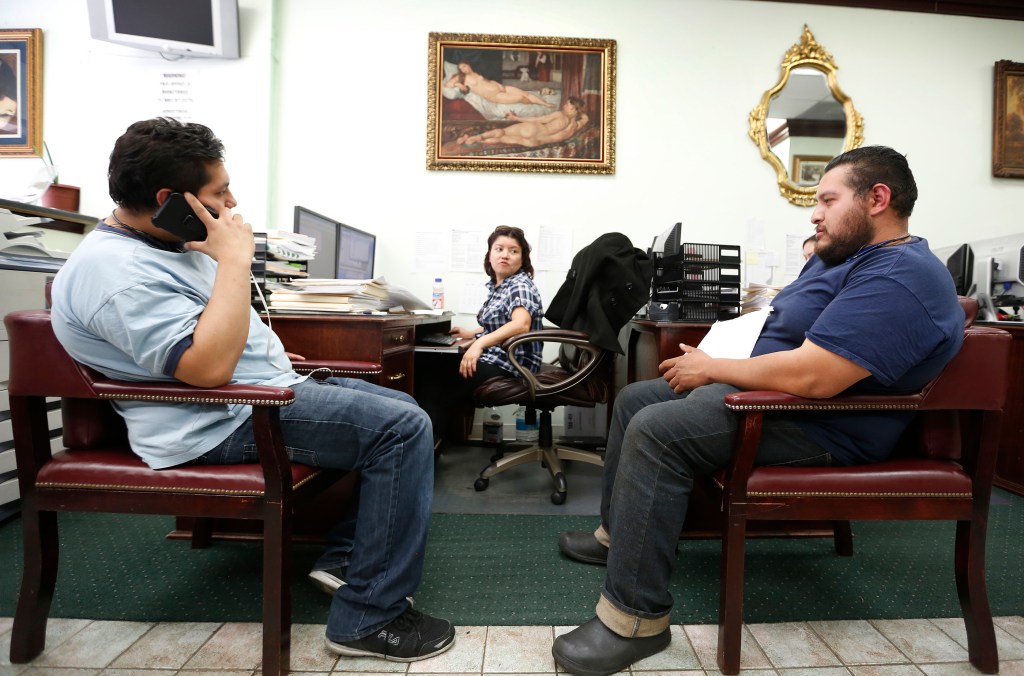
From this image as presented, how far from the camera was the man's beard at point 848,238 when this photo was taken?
1209 millimetres

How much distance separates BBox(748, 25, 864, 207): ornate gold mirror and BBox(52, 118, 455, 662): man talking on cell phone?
2.99 metres

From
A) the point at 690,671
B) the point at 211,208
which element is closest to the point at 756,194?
the point at 690,671

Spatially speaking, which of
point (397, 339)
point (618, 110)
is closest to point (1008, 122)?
point (618, 110)

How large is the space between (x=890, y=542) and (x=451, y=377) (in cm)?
193

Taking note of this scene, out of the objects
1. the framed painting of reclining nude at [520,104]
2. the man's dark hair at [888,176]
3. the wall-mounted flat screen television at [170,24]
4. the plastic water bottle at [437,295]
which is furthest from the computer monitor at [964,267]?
the wall-mounted flat screen television at [170,24]

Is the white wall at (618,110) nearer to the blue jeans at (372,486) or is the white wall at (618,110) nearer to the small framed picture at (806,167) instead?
the small framed picture at (806,167)

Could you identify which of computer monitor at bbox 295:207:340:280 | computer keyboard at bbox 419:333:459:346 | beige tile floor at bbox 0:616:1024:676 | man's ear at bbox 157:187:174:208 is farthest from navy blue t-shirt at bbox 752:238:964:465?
computer monitor at bbox 295:207:340:280

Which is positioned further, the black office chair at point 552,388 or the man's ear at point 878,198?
the black office chair at point 552,388

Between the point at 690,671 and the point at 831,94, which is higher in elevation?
the point at 831,94

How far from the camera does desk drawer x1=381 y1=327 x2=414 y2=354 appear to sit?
1.70m

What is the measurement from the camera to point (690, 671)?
3.68 feet

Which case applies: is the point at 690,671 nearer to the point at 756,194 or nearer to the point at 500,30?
the point at 756,194

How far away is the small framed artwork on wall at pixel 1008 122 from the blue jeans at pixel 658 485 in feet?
11.1

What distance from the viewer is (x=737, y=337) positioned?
4.67 feet
